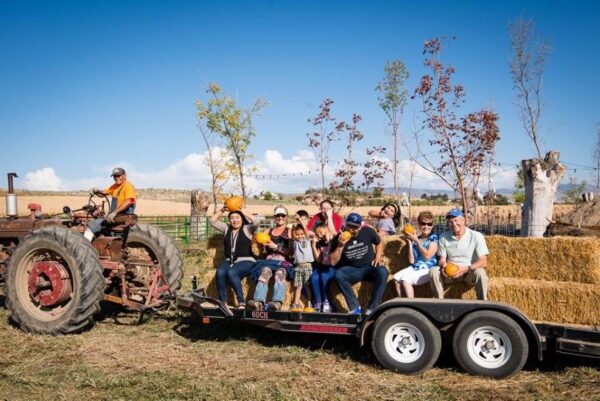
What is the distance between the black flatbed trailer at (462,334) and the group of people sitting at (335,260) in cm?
32

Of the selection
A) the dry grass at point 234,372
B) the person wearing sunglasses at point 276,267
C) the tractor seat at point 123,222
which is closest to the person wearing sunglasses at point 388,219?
the person wearing sunglasses at point 276,267

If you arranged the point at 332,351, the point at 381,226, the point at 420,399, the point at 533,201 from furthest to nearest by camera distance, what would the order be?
1. the point at 533,201
2. the point at 381,226
3. the point at 332,351
4. the point at 420,399

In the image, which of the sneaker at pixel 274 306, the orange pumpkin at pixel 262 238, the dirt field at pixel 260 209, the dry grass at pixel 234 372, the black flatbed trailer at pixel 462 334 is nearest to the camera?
the dry grass at pixel 234 372

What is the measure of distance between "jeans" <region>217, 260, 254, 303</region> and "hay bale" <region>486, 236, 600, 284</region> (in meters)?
2.72

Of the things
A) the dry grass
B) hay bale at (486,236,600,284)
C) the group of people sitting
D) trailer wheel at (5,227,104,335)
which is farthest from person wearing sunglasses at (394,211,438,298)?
trailer wheel at (5,227,104,335)

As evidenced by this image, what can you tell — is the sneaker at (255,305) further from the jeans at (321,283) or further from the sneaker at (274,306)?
the jeans at (321,283)

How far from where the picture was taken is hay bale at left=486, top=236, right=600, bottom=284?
209 inches

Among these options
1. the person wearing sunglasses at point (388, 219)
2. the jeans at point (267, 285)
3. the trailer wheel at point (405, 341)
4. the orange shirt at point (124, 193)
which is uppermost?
the orange shirt at point (124, 193)

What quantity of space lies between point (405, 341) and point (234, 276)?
7.04 feet

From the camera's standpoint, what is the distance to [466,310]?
4633mm

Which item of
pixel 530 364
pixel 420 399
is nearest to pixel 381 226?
pixel 530 364

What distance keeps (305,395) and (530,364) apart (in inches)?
88.1

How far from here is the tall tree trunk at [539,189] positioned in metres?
10.2

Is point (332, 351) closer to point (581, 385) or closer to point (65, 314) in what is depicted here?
point (581, 385)
